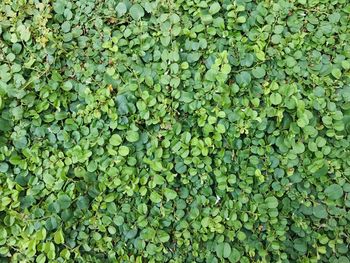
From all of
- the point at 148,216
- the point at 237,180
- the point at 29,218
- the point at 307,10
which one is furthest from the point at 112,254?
the point at 307,10

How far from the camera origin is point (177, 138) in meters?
1.61

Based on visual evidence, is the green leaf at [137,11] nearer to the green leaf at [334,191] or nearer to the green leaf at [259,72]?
the green leaf at [259,72]

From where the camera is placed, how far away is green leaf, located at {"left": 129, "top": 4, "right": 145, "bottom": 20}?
1684 millimetres

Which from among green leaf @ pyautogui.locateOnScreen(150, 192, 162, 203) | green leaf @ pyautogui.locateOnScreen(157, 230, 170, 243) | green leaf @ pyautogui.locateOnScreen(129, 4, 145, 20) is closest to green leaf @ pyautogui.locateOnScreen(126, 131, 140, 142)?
green leaf @ pyautogui.locateOnScreen(150, 192, 162, 203)

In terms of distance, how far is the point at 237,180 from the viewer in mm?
1627

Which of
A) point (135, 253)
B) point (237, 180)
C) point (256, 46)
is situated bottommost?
point (135, 253)

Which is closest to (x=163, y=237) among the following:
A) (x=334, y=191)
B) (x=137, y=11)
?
(x=334, y=191)

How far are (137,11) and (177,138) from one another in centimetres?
57

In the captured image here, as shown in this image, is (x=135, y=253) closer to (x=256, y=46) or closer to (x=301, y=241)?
(x=301, y=241)

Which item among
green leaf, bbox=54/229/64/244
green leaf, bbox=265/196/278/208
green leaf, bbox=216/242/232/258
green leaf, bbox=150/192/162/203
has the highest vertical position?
green leaf, bbox=150/192/162/203

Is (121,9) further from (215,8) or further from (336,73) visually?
(336,73)

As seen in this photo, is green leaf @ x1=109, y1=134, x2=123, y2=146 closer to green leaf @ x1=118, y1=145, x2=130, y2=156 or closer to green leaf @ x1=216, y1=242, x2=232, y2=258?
green leaf @ x1=118, y1=145, x2=130, y2=156

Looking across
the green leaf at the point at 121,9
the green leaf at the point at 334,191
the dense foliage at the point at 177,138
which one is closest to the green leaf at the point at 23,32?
the dense foliage at the point at 177,138

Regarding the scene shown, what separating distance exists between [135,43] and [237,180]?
0.71 metres
